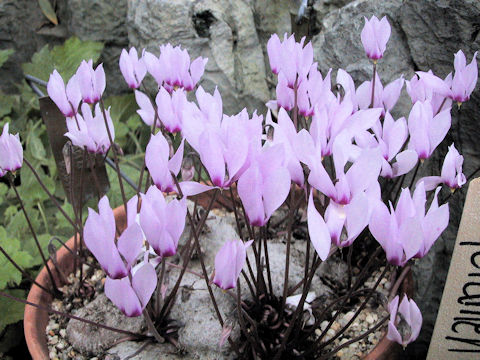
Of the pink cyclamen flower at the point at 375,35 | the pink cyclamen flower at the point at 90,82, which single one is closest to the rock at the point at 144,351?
the pink cyclamen flower at the point at 90,82

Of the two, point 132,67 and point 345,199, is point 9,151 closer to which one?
point 132,67

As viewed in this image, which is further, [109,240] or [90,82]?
[90,82]

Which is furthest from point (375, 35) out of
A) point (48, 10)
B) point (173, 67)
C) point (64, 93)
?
point (48, 10)

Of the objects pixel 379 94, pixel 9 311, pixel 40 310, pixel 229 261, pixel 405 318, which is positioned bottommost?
pixel 9 311

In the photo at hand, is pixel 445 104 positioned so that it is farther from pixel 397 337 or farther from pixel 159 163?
pixel 159 163

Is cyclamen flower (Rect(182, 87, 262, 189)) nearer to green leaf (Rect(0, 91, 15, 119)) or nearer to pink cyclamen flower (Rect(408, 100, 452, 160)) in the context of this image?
pink cyclamen flower (Rect(408, 100, 452, 160))

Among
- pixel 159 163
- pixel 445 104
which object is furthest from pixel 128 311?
pixel 445 104

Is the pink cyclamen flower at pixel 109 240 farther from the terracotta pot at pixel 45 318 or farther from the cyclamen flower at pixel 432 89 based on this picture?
the cyclamen flower at pixel 432 89
